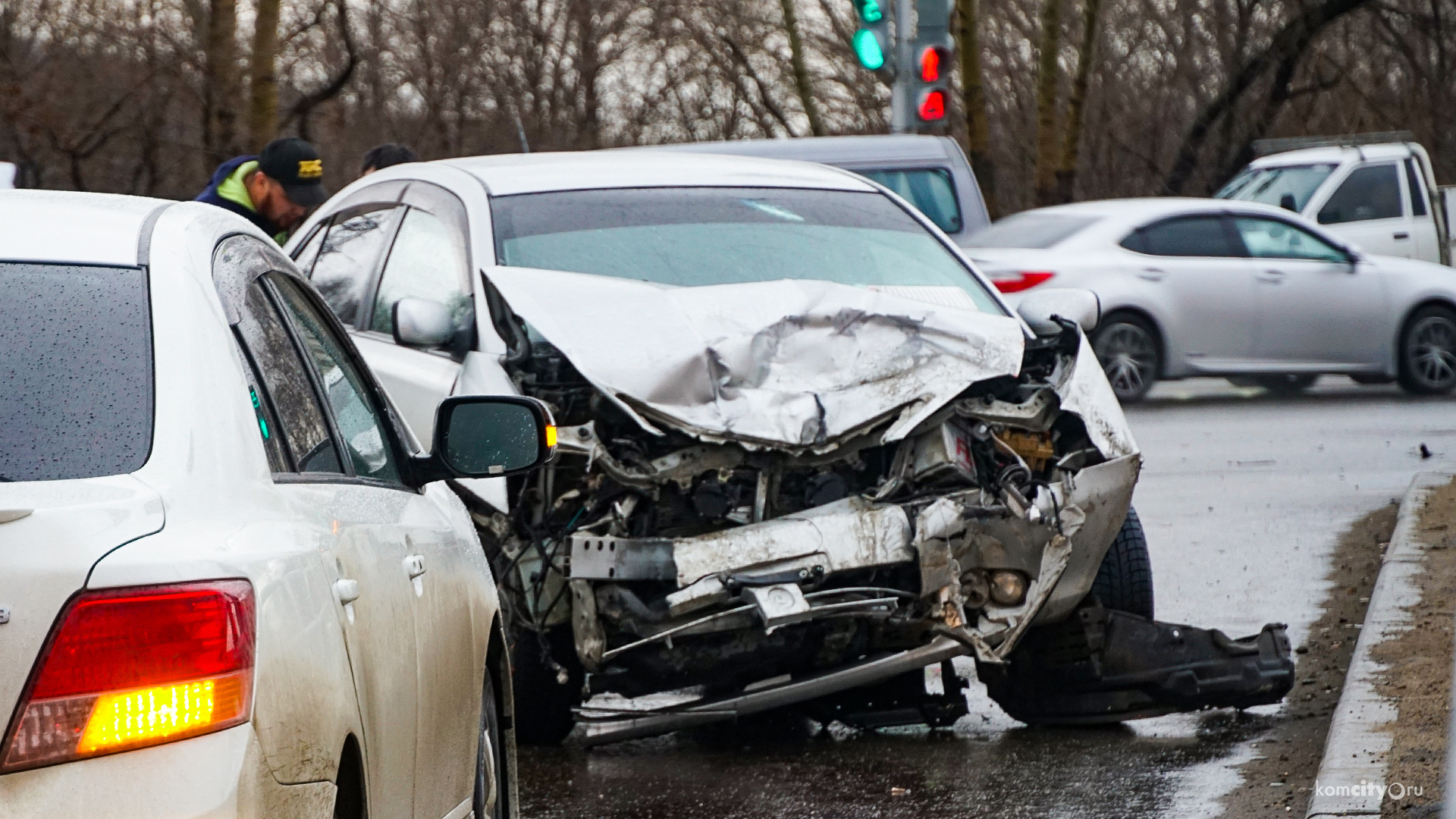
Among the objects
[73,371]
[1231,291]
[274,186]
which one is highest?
[274,186]

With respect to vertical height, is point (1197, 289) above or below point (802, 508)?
above

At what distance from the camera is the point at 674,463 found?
5375 millimetres

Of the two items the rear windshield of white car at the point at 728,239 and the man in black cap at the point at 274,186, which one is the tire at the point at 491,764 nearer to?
the rear windshield of white car at the point at 728,239

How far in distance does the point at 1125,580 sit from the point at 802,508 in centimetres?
108

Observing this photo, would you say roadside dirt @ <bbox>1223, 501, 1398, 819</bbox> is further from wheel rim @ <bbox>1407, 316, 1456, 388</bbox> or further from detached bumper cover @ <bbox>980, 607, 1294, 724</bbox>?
wheel rim @ <bbox>1407, 316, 1456, 388</bbox>

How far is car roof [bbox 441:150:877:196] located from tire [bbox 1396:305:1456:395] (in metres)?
9.70

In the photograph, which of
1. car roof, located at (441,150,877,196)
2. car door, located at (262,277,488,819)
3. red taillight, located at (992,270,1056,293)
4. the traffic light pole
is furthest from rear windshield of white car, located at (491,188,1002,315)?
the traffic light pole

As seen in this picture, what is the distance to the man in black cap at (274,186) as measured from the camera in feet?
26.9

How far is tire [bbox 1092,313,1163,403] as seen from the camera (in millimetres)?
14953

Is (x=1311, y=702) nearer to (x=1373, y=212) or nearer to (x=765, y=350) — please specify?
(x=765, y=350)

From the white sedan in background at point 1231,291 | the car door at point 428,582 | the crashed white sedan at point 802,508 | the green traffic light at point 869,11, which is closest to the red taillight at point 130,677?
the car door at point 428,582

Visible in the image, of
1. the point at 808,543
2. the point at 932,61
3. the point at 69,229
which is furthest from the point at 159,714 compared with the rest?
the point at 932,61

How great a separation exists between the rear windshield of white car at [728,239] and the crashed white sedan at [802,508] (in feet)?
0.74

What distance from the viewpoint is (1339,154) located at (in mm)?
20109
